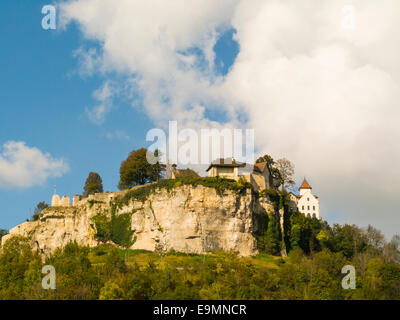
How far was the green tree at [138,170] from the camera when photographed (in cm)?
6956

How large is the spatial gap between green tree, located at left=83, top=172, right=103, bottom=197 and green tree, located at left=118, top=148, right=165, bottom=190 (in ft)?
40.3

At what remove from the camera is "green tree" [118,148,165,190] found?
69.6m

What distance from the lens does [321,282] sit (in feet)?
144

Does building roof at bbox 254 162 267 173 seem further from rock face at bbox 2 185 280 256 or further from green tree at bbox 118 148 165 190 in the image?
green tree at bbox 118 148 165 190

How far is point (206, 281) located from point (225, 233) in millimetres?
16993

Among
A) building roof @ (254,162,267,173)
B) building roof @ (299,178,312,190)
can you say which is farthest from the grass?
building roof @ (299,178,312,190)

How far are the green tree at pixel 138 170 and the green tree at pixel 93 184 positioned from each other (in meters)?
12.3

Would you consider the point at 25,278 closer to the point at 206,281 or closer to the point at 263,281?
the point at 206,281

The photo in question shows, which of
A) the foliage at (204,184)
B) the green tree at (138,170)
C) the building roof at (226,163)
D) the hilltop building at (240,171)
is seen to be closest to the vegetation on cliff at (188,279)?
the foliage at (204,184)

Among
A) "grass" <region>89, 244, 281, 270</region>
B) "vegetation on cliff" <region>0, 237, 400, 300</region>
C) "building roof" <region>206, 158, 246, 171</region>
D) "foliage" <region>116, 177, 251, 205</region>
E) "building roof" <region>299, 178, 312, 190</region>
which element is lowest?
"vegetation on cliff" <region>0, 237, 400, 300</region>

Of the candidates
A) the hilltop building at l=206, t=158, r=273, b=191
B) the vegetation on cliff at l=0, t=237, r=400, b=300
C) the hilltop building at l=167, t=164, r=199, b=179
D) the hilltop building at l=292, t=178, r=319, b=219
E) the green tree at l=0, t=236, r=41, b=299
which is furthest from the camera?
the hilltop building at l=292, t=178, r=319, b=219
